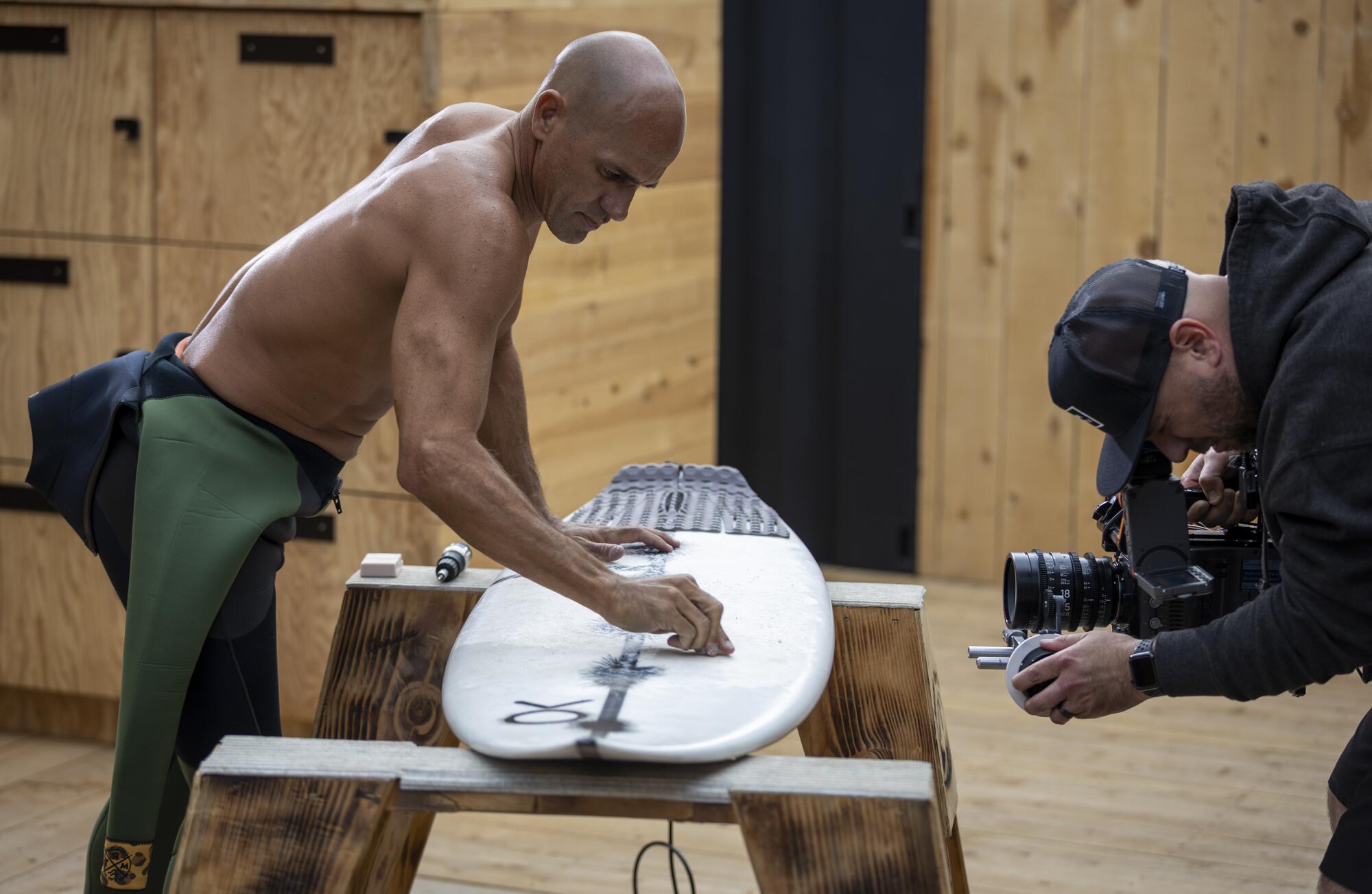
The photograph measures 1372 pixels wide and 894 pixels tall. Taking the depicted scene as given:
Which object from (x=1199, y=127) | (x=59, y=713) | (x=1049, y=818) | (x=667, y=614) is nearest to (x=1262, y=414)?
(x=667, y=614)

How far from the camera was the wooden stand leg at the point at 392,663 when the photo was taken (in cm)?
176

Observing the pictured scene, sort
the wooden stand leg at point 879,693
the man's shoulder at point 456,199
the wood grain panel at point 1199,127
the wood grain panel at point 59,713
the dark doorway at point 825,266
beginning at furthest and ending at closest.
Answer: the dark doorway at point 825,266 < the wood grain panel at point 1199,127 < the wood grain panel at point 59,713 < the wooden stand leg at point 879,693 < the man's shoulder at point 456,199

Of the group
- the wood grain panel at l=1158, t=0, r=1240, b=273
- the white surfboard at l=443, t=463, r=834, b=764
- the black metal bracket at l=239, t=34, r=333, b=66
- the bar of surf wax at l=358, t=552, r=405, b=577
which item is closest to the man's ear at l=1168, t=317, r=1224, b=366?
the white surfboard at l=443, t=463, r=834, b=764

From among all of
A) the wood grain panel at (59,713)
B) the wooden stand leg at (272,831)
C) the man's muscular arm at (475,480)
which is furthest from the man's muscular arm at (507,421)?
the wood grain panel at (59,713)

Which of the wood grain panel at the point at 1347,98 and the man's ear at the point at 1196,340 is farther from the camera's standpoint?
the wood grain panel at the point at 1347,98

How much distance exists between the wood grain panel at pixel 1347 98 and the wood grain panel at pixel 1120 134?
1.32ft

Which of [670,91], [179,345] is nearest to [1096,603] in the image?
[670,91]

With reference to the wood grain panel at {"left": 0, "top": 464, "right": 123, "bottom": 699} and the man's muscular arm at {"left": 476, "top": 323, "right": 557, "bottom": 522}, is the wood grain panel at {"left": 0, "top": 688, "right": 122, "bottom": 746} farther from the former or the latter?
the man's muscular arm at {"left": 476, "top": 323, "right": 557, "bottom": 522}

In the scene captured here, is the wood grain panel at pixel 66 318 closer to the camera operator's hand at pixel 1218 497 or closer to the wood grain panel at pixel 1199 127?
the camera operator's hand at pixel 1218 497

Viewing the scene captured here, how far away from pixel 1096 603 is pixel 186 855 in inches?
38.1

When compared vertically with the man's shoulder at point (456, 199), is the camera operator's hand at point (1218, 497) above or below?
below

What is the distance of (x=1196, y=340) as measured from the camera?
1392mm

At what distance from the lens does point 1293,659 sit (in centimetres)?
133

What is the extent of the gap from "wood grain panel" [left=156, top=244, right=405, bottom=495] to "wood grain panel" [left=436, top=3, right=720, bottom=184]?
0.53 m
